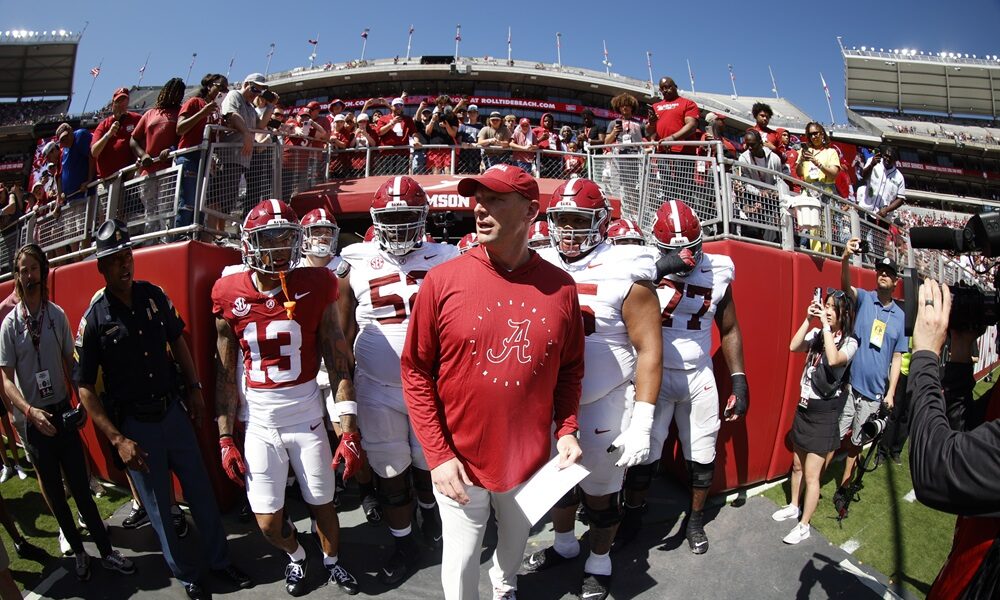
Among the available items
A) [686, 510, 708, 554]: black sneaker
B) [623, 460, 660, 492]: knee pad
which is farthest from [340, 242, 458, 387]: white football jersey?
[686, 510, 708, 554]: black sneaker

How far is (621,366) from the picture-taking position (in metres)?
3.21

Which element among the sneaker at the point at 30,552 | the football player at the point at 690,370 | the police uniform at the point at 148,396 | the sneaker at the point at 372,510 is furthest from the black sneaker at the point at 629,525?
the sneaker at the point at 30,552

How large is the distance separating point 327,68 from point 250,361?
137 ft

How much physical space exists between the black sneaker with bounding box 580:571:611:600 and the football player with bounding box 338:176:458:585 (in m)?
1.16

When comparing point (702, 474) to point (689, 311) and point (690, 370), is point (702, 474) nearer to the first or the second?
point (690, 370)

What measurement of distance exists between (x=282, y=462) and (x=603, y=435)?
6.32 ft

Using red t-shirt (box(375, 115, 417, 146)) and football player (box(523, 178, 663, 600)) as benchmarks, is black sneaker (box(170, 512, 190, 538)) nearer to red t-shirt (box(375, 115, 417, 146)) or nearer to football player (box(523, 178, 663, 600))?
football player (box(523, 178, 663, 600))

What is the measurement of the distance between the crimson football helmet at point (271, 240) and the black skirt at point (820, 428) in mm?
3857

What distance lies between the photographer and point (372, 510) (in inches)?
168

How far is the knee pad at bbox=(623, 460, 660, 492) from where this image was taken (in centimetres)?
397

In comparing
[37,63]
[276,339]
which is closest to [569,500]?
[276,339]

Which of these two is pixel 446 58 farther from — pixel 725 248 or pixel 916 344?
pixel 916 344

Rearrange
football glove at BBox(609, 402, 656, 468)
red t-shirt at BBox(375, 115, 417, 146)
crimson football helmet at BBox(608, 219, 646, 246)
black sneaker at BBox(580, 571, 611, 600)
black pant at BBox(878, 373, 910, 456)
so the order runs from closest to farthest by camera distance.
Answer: football glove at BBox(609, 402, 656, 468) < black sneaker at BBox(580, 571, 611, 600) < crimson football helmet at BBox(608, 219, 646, 246) < black pant at BBox(878, 373, 910, 456) < red t-shirt at BBox(375, 115, 417, 146)

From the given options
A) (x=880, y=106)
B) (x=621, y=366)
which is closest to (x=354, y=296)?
(x=621, y=366)
